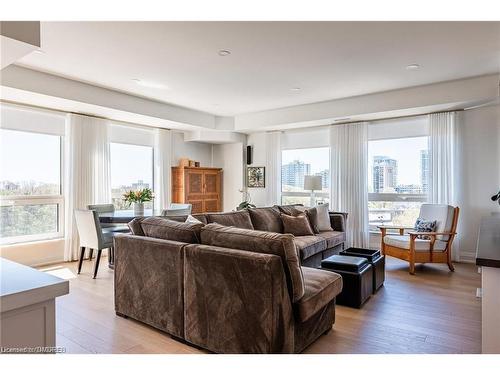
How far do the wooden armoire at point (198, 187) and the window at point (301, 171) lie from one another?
1574mm

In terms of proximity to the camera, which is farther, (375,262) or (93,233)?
(93,233)

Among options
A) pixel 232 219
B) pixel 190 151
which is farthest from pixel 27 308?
pixel 190 151

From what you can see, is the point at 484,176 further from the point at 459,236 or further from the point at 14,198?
the point at 14,198

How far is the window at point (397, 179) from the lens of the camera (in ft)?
17.8

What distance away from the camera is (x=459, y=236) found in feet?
16.4

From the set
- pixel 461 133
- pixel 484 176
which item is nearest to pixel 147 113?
pixel 461 133

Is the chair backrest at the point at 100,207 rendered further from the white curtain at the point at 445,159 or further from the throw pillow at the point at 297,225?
the white curtain at the point at 445,159

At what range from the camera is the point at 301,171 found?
22.1 feet

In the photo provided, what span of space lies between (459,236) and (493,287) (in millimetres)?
3876

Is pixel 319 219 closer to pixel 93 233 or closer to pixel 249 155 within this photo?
pixel 249 155

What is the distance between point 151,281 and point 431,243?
3.73m

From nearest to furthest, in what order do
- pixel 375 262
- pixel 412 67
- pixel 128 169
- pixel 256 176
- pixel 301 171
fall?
pixel 375 262, pixel 412 67, pixel 128 169, pixel 301 171, pixel 256 176

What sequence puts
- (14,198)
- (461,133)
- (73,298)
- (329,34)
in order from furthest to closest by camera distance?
(461,133), (14,198), (73,298), (329,34)
